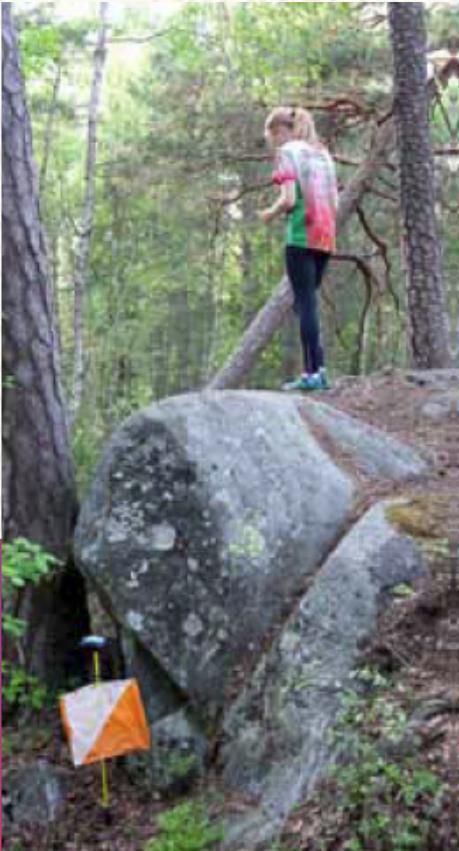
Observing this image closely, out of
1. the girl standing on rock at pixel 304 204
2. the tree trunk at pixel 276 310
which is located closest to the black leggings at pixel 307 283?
the girl standing on rock at pixel 304 204

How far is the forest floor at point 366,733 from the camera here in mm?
3436

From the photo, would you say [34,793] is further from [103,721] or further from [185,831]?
[185,831]

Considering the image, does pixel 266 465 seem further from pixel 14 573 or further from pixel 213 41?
pixel 213 41

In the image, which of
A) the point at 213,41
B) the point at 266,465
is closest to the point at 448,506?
the point at 266,465

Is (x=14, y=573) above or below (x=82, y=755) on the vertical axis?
above

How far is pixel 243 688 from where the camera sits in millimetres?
4250

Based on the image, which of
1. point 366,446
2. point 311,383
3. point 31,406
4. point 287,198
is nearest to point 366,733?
point 366,446

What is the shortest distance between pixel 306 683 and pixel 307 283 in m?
2.63

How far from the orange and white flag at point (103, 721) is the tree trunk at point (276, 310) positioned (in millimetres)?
5027

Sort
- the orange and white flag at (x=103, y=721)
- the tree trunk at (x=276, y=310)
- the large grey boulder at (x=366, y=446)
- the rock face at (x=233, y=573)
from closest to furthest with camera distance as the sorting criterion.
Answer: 1. the rock face at (x=233, y=573)
2. the orange and white flag at (x=103, y=721)
3. the large grey boulder at (x=366, y=446)
4. the tree trunk at (x=276, y=310)

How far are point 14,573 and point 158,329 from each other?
1372 centimetres

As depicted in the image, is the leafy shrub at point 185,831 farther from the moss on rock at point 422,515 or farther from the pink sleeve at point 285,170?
the pink sleeve at point 285,170

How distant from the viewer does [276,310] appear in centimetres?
916


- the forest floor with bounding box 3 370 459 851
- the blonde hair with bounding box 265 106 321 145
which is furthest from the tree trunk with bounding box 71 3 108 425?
the forest floor with bounding box 3 370 459 851
